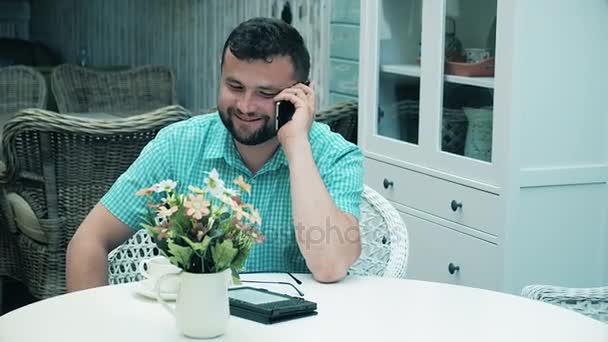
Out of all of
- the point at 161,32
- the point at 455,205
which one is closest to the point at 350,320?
the point at 455,205

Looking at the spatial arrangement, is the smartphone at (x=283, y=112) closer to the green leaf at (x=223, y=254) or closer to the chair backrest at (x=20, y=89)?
the green leaf at (x=223, y=254)

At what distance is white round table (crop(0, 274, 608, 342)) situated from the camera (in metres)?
1.50

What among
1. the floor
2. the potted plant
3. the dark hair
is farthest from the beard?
the floor

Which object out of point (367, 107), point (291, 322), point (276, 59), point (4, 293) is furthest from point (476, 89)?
point (4, 293)

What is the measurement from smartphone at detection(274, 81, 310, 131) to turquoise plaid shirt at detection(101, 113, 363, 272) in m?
0.08

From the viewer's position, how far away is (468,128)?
2.89 metres

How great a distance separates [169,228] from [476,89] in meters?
1.58

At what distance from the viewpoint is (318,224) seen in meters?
1.91

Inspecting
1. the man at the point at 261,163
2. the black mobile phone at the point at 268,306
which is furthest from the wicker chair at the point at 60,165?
the black mobile phone at the point at 268,306

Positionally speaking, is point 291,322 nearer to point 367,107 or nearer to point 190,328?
point 190,328

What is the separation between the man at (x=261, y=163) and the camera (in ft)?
6.50

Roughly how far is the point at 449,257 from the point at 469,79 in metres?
0.51

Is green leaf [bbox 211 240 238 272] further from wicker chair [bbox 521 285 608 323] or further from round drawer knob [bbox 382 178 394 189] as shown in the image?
round drawer knob [bbox 382 178 394 189]

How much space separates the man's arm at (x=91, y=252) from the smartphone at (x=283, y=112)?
38cm
